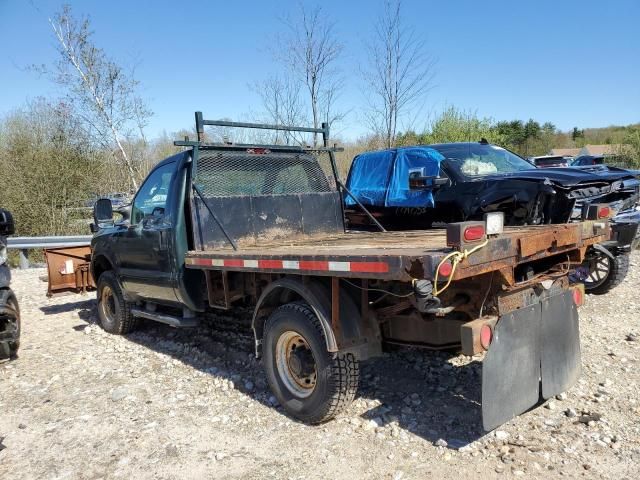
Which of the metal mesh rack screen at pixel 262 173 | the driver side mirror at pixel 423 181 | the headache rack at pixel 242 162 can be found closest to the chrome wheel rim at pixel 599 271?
the driver side mirror at pixel 423 181

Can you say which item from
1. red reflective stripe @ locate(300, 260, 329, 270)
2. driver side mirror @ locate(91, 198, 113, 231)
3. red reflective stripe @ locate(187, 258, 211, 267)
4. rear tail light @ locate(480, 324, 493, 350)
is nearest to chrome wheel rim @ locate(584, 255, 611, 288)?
rear tail light @ locate(480, 324, 493, 350)

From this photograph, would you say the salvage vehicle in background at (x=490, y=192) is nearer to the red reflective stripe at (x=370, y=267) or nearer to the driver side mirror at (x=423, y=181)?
the driver side mirror at (x=423, y=181)

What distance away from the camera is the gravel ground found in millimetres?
3184

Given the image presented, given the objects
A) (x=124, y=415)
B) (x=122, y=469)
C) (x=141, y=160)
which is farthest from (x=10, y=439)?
(x=141, y=160)

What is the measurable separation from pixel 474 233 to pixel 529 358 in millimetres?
1073

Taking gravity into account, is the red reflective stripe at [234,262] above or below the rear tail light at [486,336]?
above

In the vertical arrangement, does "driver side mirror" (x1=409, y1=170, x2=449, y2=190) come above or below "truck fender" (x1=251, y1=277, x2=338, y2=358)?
above

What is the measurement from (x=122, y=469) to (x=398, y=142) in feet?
56.2

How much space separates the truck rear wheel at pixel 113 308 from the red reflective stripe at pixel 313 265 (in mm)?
3806

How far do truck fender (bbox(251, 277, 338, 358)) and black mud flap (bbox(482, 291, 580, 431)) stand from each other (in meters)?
1.03

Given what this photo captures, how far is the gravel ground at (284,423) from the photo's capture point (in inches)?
125

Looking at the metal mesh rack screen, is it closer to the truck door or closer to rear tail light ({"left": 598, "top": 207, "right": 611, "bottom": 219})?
the truck door

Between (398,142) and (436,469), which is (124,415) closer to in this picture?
(436,469)

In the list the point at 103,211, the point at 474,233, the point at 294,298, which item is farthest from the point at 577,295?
the point at 103,211
